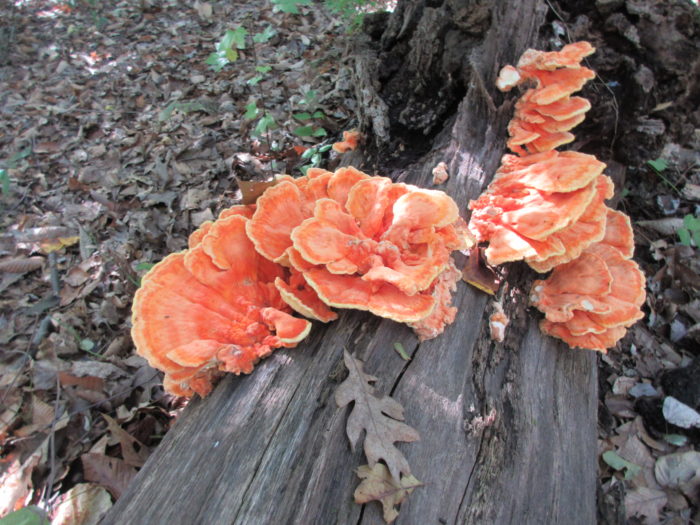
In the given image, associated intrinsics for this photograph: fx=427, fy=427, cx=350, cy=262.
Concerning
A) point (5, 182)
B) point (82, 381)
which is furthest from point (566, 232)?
point (5, 182)

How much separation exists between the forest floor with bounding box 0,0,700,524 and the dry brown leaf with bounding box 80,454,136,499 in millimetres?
11

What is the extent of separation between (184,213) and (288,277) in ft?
10.1

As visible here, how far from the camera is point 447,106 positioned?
164 inches

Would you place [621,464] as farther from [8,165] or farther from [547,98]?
[8,165]

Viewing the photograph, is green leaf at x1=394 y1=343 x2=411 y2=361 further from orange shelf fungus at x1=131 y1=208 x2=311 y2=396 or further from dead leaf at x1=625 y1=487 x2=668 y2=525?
→ dead leaf at x1=625 y1=487 x2=668 y2=525

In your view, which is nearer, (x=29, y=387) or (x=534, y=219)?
(x=534, y=219)

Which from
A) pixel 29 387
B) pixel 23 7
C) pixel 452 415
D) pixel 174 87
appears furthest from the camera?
pixel 23 7

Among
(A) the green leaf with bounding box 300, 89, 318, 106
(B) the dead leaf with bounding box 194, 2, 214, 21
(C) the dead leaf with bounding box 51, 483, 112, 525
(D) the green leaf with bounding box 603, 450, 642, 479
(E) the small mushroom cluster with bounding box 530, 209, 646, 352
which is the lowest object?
(D) the green leaf with bounding box 603, 450, 642, 479

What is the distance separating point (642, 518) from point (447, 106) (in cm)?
384

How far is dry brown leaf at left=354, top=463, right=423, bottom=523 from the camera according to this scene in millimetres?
2023

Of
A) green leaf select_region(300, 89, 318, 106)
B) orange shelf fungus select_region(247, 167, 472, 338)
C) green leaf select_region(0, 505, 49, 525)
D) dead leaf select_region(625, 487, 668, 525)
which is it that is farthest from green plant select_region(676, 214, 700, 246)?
green leaf select_region(0, 505, 49, 525)

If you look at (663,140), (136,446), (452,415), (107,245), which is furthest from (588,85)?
(107,245)

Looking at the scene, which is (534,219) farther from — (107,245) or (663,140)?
(107,245)

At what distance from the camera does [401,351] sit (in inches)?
102
